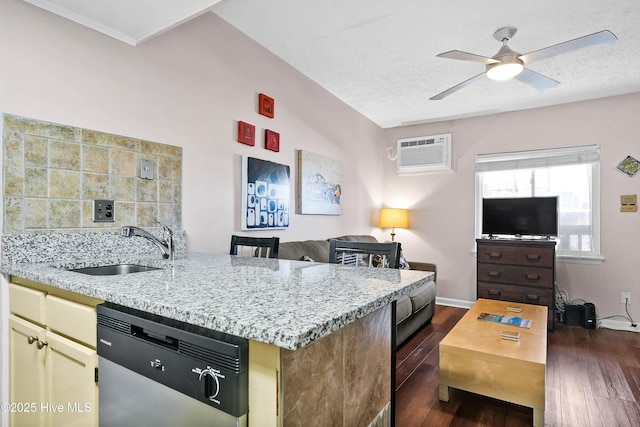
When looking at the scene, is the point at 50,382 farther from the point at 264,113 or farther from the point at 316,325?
the point at 264,113

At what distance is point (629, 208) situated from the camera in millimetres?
3607

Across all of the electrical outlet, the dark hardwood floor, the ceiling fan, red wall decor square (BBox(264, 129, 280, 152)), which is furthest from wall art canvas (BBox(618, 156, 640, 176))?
red wall decor square (BBox(264, 129, 280, 152))

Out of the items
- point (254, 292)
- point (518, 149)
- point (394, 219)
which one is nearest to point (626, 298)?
point (518, 149)

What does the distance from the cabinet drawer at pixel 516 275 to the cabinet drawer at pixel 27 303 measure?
3882 mm

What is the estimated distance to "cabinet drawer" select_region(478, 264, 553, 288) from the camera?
3555mm

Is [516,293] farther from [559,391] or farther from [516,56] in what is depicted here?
[516,56]

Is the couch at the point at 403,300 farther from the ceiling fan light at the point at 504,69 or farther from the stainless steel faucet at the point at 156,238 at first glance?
the ceiling fan light at the point at 504,69

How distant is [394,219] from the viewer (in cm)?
476

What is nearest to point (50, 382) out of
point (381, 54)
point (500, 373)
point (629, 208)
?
point (500, 373)

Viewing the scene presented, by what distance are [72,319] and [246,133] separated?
1814mm

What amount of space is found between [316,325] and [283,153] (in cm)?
256

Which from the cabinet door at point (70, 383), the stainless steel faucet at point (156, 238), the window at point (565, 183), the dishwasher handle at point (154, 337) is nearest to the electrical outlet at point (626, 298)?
the window at point (565, 183)

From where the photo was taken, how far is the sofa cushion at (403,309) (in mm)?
2723

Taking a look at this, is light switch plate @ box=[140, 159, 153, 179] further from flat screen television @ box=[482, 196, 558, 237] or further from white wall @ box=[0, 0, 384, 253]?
flat screen television @ box=[482, 196, 558, 237]
